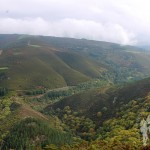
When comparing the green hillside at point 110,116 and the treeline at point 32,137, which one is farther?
the green hillside at point 110,116

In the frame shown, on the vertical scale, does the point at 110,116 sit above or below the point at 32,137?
above

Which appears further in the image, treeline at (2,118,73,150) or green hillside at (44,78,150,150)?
green hillside at (44,78,150,150)

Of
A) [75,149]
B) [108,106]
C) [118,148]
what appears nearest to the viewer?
[118,148]

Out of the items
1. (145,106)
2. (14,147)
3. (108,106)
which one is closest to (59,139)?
(14,147)

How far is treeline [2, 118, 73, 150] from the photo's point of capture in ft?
436

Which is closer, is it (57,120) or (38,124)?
(38,124)

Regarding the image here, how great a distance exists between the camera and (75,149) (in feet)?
318

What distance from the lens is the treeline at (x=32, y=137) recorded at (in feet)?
436

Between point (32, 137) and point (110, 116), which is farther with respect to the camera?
point (110, 116)

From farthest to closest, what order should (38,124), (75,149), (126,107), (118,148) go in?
(126,107), (38,124), (75,149), (118,148)

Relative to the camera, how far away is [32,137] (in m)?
142

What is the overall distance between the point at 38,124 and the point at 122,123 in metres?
35.5

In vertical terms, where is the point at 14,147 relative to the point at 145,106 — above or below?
below

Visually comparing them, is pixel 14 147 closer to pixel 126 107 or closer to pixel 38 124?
pixel 38 124
